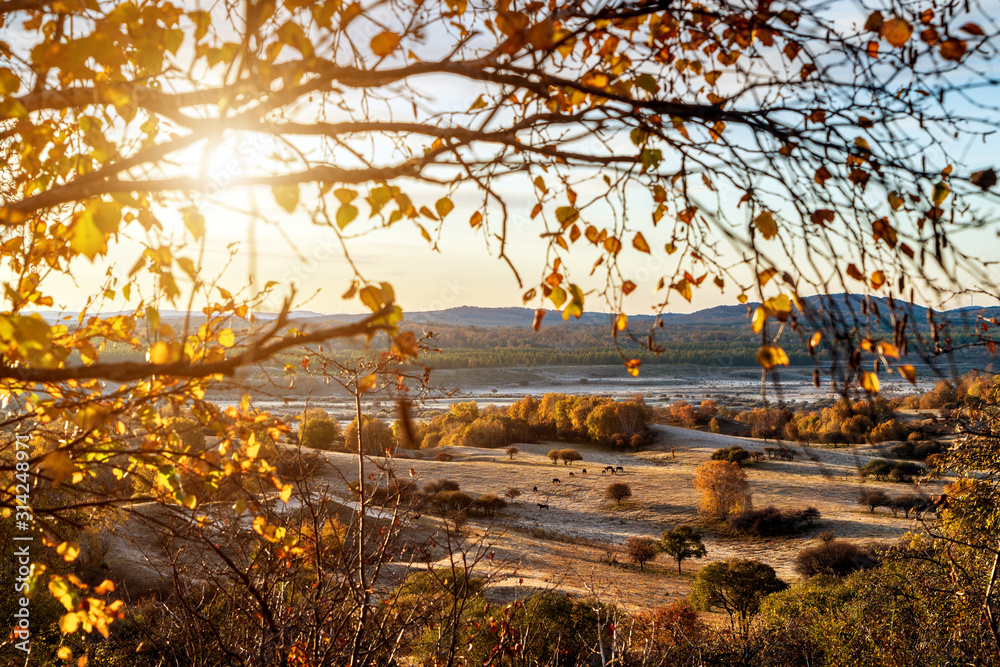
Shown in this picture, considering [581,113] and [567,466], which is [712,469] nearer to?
[567,466]

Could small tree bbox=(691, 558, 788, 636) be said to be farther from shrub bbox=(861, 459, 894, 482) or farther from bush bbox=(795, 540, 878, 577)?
shrub bbox=(861, 459, 894, 482)

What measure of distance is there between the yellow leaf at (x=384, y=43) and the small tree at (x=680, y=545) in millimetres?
27767

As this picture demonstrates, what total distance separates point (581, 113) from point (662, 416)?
241ft

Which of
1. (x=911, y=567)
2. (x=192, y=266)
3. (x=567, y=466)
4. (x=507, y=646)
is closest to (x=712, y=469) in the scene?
(x=567, y=466)

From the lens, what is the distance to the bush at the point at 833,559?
23.5 meters

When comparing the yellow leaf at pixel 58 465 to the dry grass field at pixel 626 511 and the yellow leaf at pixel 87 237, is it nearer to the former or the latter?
the yellow leaf at pixel 87 237

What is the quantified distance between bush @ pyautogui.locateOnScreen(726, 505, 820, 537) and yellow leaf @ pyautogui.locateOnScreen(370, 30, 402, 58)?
113 ft

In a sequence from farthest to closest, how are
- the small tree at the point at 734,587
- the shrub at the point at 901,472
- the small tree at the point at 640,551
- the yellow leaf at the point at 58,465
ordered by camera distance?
1. the shrub at the point at 901,472
2. the small tree at the point at 640,551
3. the small tree at the point at 734,587
4. the yellow leaf at the point at 58,465

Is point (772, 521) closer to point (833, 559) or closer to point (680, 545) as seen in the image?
point (833, 559)

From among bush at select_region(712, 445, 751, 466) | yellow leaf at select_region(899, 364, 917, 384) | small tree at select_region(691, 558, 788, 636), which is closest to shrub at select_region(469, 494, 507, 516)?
small tree at select_region(691, 558, 788, 636)

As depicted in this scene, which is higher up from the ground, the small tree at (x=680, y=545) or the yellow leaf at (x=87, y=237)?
the yellow leaf at (x=87, y=237)

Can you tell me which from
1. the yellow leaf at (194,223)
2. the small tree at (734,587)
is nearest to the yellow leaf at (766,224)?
the yellow leaf at (194,223)

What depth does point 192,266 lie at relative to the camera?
1.47 meters

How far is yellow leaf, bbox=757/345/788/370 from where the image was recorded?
1676mm
